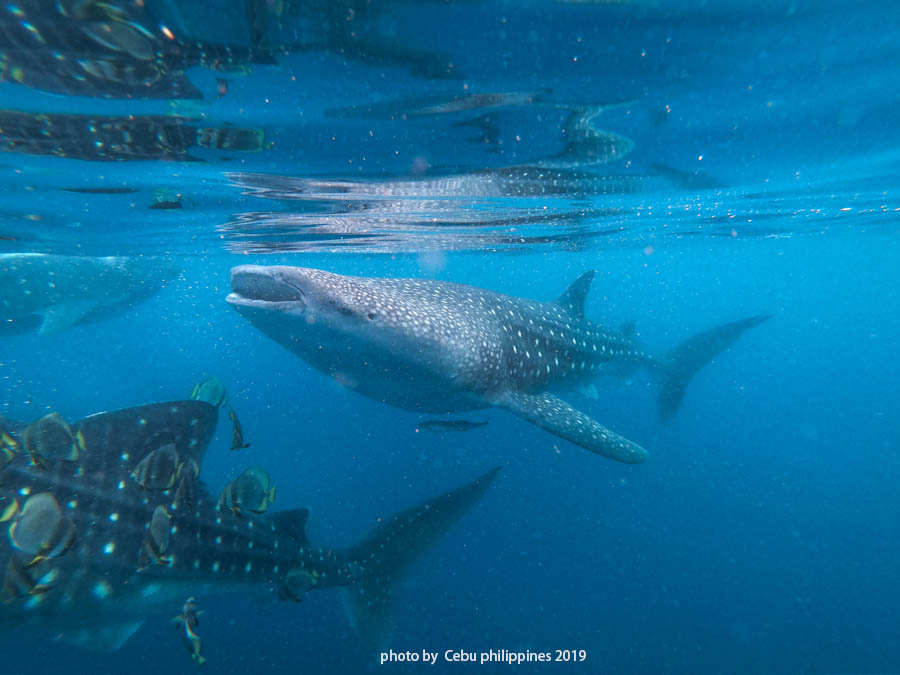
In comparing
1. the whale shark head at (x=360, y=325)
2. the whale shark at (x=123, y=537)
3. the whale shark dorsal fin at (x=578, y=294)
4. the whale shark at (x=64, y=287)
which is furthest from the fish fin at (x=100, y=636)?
the whale shark at (x=64, y=287)

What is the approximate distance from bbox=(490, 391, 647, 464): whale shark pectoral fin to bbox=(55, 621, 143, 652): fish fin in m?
4.74

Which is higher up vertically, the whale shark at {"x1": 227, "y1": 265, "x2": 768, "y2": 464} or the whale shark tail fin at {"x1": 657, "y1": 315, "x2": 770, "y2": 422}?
the whale shark at {"x1": 227, "y1": 265, "x2": 768, "y2": 464}

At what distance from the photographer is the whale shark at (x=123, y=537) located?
314 centimetres

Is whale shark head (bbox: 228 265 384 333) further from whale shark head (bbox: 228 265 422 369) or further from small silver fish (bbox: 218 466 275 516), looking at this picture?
small silver fish (bbox: 218 466 275 516)

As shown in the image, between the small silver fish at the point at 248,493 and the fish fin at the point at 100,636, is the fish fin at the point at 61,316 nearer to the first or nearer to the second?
the fish fin at the point at 100,636

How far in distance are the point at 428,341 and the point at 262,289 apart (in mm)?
2048

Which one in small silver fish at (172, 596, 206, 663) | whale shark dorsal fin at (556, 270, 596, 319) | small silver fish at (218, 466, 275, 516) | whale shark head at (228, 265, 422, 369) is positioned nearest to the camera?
small silver fish at (172, 596, 206, 663)

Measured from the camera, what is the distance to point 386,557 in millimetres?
5984

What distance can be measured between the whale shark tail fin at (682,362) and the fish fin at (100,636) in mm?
10903

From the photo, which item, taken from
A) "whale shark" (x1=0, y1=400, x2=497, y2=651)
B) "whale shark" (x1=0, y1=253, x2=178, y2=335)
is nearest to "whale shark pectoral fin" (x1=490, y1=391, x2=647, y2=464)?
"whale shark" (x1=0, y1=400, x2=497, y2=651)

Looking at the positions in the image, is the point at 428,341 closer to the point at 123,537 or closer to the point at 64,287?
the point at 123,537

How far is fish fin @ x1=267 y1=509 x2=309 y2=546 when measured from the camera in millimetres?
5023

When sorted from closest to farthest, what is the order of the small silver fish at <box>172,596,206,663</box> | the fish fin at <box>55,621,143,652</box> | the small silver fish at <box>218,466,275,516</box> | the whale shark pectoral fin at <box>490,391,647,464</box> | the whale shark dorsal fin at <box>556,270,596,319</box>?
the small silver fish at <box>172,596,206,663</box> < the small silver fish at <box>218,466,275,516</box> < the fish fin at <box>55,621,143,652</box> < the whale shark pectoral fin at <box>490,391,647,464</box> < the whale shark dorsal fin at <box>556,270,596,319</box>

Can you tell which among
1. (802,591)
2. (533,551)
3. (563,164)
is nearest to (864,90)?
(563,164)
